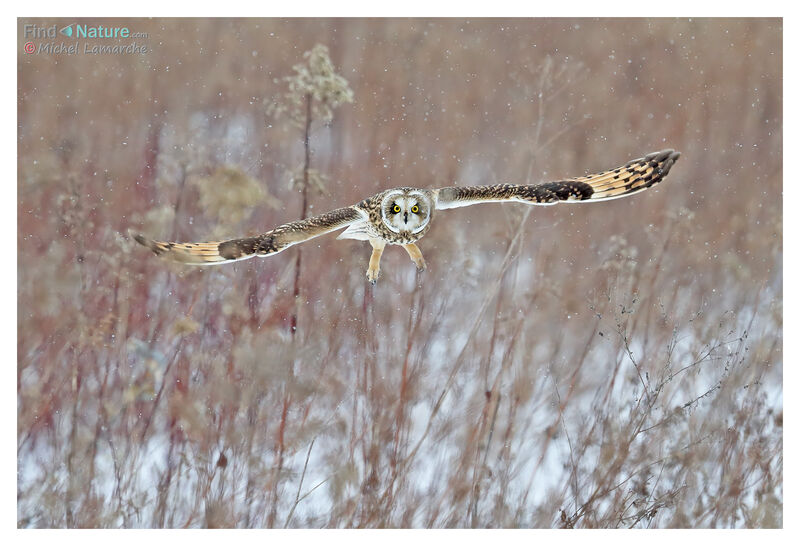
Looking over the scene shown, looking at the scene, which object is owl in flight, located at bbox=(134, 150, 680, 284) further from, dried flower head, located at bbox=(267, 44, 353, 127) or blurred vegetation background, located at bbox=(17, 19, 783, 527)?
dried flower head, located at bbox=(267, 44, 353, 127)

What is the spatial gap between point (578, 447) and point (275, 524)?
4.18 ft

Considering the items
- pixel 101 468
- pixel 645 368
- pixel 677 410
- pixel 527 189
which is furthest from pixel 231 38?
pixel 677 410

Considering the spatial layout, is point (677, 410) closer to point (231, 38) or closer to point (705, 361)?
point (705, 361)

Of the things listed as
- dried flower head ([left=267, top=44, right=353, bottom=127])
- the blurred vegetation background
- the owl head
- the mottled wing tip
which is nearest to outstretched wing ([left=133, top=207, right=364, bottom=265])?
the owl head

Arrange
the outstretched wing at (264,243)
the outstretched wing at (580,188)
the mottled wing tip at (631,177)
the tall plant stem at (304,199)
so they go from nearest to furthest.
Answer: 1. the outstretched wing at (264,243)
2. the outstretched wing at (580,188)
3. the mottled wing tip at (631,177)
4. the tall plant stem at (304,199)

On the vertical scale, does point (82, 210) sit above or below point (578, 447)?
above

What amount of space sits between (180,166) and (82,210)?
0.44m

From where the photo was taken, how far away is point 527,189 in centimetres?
309

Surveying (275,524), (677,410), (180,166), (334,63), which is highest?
(334,63)

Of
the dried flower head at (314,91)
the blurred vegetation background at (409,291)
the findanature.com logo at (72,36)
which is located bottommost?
the blurred vegetation background at (409,291)

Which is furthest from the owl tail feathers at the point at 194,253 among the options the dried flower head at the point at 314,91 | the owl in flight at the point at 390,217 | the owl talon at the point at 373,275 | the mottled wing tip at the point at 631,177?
the mottled wing tip at the point at 631,177

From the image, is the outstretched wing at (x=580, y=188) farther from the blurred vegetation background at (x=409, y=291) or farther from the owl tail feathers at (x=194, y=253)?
the owl tail feathers at (x=194, y=253)

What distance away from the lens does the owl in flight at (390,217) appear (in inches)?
117

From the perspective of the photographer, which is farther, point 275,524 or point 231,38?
point 231,38
